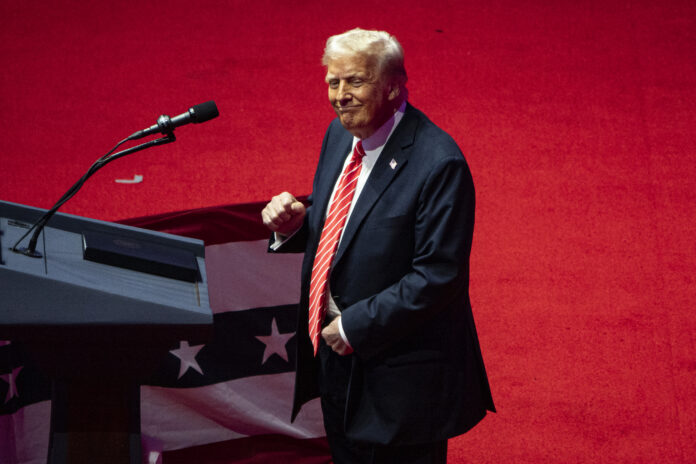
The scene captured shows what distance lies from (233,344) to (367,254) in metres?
0.83

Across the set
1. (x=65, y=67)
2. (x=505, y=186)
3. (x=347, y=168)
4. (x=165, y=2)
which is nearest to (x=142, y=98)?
(x=65, y=67)

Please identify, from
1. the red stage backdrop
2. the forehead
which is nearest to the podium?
the forehead

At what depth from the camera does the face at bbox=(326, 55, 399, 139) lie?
1.42 m

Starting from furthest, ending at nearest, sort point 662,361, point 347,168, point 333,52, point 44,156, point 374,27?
1. point 374,27
2. point 44,156
3. point 662,361
4. point 347,168
5. point 333,52

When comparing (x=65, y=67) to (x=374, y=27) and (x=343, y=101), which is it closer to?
(x=374, y=27)

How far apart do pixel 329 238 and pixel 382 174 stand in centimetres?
17

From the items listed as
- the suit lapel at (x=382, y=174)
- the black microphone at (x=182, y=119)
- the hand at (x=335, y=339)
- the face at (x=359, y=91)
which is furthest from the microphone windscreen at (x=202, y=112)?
the hand at (x=335, y=339)

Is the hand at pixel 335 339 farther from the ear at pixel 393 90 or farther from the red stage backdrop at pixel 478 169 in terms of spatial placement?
the red stage backdrop at pixel 478 169

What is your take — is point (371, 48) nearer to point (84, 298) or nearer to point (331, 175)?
point (331, 175)

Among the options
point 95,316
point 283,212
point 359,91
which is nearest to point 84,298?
point 95,316

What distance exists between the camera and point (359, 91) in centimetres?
142

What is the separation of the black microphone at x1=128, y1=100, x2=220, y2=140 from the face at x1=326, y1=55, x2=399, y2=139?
219 mm

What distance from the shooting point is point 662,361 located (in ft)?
8.50

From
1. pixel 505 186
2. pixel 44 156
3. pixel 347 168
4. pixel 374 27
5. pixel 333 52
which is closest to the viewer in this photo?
pixel 333 52
